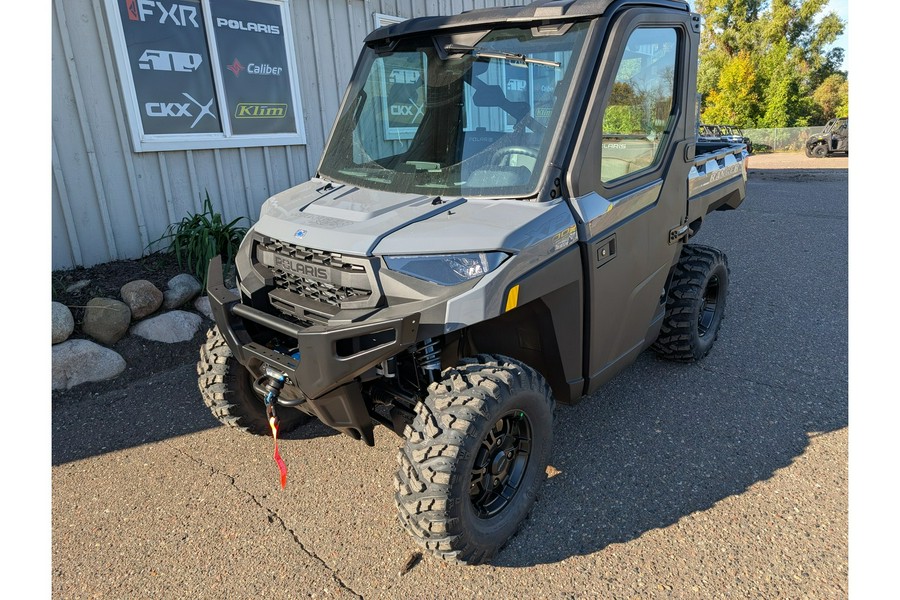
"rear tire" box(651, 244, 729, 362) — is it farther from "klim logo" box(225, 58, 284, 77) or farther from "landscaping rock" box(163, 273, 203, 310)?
"klim logo" box(225, 58, 284, 77)

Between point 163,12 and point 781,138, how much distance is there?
34.7 meters

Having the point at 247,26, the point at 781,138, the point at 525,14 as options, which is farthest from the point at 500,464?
the point at 781,138

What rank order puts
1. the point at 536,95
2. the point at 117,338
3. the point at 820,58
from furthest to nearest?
the point at 820,58, the point at 117,338, the point at 536,95

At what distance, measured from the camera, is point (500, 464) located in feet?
8.86

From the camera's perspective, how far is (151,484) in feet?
10.6

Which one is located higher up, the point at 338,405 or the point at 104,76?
the point at 104,76

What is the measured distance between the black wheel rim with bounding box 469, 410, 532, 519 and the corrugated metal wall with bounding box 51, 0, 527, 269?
4.59m

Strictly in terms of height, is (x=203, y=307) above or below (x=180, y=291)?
below

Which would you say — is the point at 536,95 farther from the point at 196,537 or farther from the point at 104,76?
the point at 104,76

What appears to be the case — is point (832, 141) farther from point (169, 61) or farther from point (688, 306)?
point (169, 61)

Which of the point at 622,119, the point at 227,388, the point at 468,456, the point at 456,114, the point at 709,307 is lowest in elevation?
the point at 709,307

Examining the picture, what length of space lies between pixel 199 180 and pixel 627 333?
484 cm

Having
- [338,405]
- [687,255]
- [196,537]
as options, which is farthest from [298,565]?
[687,255]

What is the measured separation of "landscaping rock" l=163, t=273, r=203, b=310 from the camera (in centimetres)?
506
